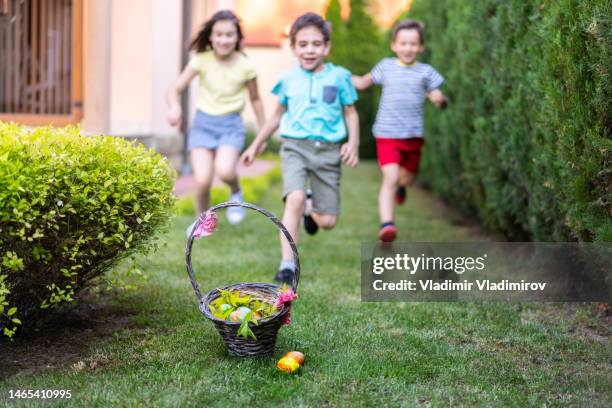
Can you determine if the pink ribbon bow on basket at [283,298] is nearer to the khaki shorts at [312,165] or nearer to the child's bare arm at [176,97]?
the khaki shorts at [312,165]

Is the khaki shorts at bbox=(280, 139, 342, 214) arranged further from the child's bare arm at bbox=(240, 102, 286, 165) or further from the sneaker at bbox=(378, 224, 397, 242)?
the sneaker at bbox=(378, 224, 397, 242)

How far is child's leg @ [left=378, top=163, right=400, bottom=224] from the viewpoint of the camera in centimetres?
514

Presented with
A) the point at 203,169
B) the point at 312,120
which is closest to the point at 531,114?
the point at 312,120

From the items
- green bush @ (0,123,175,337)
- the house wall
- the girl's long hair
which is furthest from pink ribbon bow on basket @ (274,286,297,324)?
the house wall

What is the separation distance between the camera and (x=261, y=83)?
20281 mm

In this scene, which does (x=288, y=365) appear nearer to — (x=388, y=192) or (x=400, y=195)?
(x=388, y=192)

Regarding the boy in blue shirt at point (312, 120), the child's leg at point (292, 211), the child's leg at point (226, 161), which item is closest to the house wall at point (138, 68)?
the child's leg at point (226, 161)

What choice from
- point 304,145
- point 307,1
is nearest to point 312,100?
point 304,145

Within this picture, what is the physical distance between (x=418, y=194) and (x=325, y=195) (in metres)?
6.12

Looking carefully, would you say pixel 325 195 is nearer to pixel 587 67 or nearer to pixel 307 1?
pixel 587 67

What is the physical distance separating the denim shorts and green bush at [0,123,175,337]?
2.16 m

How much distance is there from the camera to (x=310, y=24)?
4410 mm

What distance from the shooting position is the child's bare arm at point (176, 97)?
5.04 meters

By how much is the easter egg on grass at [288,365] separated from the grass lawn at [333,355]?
40 millimetres
